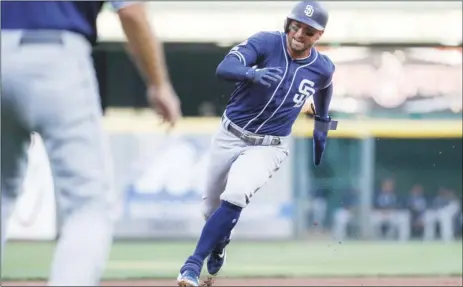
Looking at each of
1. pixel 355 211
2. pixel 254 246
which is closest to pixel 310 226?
pixel 355 211

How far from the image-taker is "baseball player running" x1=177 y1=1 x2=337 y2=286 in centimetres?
567

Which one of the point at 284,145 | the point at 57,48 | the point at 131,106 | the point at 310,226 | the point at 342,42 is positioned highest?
the point at 57,48

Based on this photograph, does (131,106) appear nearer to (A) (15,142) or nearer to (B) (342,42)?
(B) (342,42)

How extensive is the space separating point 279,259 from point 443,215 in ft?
22.4

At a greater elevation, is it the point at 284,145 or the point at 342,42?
the point at 284,145

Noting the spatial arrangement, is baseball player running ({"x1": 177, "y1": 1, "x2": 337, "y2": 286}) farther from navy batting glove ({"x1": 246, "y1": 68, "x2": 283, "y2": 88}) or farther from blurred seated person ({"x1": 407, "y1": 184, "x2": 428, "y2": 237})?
blurred seated person ({"x1": 407, "y1": 184, "x2": 428, "y2": 237})

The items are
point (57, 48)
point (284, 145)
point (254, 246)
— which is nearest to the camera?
point (57, 48)

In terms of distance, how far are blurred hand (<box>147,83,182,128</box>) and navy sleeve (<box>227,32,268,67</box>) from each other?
7.98 ft

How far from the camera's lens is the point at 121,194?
1730 centimetres

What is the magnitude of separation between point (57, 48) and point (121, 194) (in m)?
14.4

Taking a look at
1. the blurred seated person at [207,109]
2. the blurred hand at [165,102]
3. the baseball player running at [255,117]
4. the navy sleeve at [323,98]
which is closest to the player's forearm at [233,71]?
the baseball player running at [255,117]

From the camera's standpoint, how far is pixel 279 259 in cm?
1222

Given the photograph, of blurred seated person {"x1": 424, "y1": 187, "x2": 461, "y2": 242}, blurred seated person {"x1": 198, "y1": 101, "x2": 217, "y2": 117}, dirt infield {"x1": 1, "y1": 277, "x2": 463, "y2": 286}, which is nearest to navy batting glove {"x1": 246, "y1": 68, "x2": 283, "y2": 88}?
dirt infield {"x1": 1, "y1": 277, "x2": 463, "y2": 286}

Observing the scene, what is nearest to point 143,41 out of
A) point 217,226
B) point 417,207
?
point 217,226
